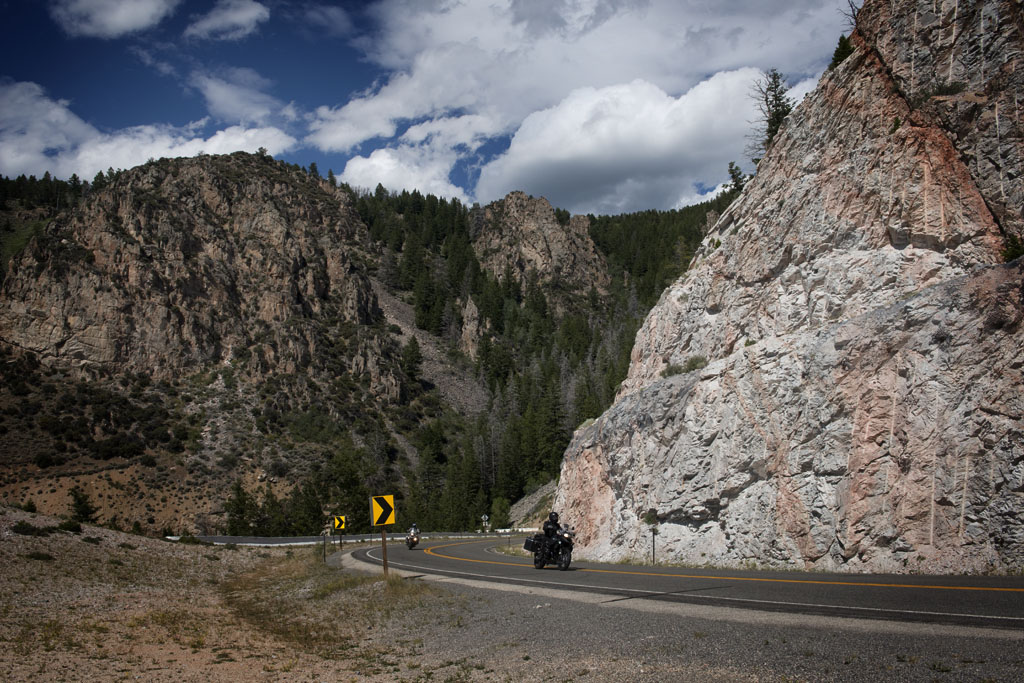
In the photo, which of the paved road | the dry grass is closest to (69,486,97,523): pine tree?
the dry grass

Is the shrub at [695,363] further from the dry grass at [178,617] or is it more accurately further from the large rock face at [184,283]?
the large rock face at [184,283]

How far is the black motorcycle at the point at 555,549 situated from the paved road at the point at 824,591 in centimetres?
102

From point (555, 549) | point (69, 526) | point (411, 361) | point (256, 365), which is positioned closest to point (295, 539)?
point (69, 526)

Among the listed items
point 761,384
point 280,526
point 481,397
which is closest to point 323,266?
point 481,397

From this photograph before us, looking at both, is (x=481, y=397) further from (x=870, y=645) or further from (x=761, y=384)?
(x=870, y=645)

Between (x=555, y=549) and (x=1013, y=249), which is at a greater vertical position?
(x=1013, y=249)

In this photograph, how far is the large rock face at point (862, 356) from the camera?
14.6 m

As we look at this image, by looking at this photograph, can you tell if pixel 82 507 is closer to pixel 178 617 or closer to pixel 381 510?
pixel 381 510

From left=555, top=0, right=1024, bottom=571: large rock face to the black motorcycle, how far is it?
402cm

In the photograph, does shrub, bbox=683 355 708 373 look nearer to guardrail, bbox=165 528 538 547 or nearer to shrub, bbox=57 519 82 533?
guardrail, bbox=165 528 538 547

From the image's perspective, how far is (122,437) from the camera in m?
74.9

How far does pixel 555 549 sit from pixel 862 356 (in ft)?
33.8

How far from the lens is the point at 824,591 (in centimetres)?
1072

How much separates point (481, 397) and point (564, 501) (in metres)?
82.1
